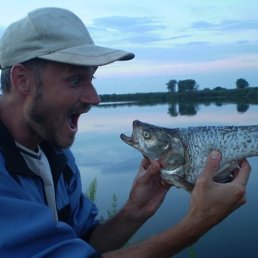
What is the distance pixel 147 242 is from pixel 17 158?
98 cm

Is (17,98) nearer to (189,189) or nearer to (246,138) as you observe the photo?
(189,189)

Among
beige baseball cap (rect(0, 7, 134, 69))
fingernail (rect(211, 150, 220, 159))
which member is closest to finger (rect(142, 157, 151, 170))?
fingernail (rect(211, 150, 220, 159))

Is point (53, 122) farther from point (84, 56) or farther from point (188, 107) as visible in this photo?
point (188, 107)

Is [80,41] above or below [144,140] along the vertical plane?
above

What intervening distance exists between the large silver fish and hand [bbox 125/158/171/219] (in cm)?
15

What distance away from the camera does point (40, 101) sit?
125 inches

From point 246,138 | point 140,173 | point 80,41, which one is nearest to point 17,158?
point 80,41

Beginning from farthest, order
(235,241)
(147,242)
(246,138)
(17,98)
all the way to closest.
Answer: (235,241) < (246,138) < (17,98) < (147,242)

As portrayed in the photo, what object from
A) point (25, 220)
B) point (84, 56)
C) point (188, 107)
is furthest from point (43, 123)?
point (188, 107)

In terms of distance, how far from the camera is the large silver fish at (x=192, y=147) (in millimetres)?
3613

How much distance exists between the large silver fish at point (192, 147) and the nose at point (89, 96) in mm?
882

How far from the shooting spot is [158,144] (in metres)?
3.99

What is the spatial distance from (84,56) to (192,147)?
3.94 ft

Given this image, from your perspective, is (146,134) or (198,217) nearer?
(198,217)
